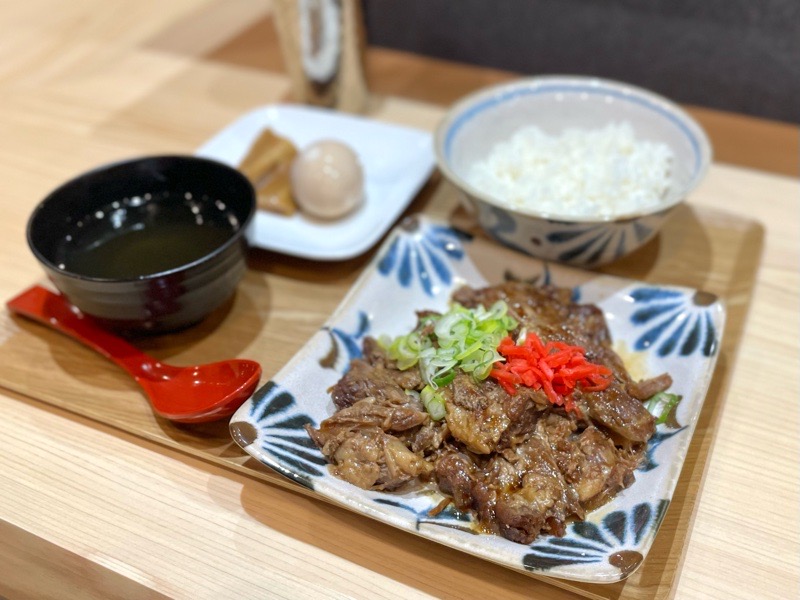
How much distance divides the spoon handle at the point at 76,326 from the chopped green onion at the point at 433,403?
72 cm

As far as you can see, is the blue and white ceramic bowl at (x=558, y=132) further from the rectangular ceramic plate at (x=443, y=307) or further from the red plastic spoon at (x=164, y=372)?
the red plastic spoon at (x=164, y=372)

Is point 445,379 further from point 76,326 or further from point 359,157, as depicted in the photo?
point 359,157

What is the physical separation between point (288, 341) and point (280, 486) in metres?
0.48

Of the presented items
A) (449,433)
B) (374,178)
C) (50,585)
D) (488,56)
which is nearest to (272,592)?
(449,433)

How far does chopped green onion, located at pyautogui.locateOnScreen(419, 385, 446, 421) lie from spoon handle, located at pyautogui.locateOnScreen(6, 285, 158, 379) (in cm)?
72

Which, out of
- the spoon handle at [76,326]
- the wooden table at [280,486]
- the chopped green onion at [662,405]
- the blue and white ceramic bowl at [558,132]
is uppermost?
the blue and white ceramic bowl at [558,132]

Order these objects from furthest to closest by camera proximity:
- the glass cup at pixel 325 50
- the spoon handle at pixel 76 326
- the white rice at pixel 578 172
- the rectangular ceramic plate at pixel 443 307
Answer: the glass cup at pixel 325 50
the white rice at pixel 578 172
the spoon handle at pixel 76 326
the rectangular ceramic plate at pixel 443 307

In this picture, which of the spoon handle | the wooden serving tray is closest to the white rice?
the wooden serving tray

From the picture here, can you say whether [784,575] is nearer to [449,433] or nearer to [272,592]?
[449,433]

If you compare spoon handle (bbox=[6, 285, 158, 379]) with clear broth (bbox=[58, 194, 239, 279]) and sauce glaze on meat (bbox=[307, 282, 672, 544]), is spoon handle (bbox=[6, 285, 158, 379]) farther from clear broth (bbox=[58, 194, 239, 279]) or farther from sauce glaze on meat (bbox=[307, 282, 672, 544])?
sauce glaze on meat (bbox=[307, 282, 672, 544])

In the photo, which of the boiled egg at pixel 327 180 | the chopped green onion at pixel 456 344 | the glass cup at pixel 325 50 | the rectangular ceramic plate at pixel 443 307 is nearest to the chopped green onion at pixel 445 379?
the chopped green onion at pixel 456 344

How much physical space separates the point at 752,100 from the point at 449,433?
2.20 m

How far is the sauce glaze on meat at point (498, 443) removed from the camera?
135cm

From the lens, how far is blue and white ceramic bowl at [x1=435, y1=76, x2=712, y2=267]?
6.02ft
